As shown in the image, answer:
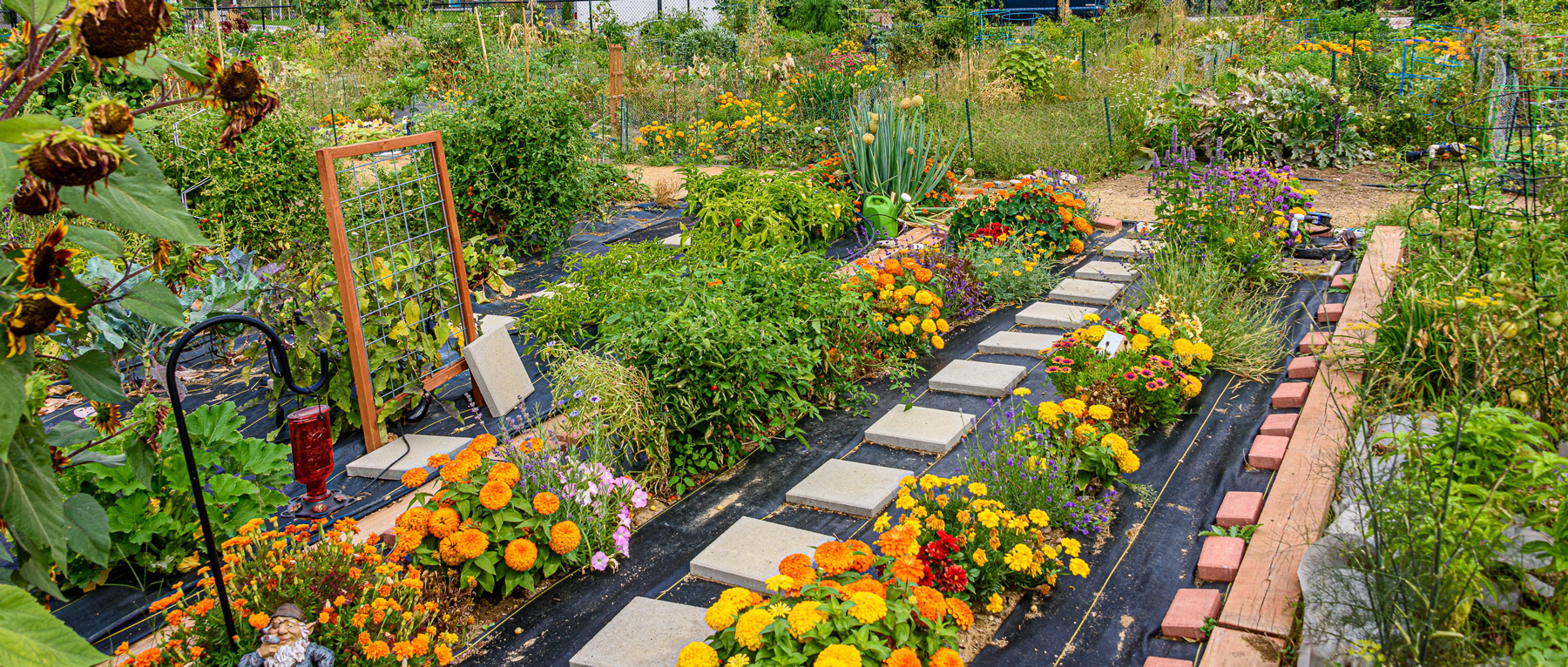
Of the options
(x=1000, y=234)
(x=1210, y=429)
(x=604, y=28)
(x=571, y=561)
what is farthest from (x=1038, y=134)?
(x=604, y=28)

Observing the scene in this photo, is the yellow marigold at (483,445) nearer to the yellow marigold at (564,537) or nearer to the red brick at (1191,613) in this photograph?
the yellow marigold at (564,537)

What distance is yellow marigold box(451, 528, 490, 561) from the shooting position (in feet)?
8.36

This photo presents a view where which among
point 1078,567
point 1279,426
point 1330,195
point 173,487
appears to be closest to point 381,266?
point 173,487

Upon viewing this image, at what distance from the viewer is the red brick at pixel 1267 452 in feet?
10.4

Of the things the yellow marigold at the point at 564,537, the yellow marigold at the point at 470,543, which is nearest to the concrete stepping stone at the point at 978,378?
the yellow marigold at the point at 564,537

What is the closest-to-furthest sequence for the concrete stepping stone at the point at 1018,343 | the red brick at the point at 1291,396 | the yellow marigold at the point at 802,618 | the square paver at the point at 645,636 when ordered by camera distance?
the yellow marigold at the point at 802,618, the square paver at the point at 645,636, the red brick at the point at 1291,396, the concrete stepping stone at the point at 1018,343

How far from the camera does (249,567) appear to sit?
238cm

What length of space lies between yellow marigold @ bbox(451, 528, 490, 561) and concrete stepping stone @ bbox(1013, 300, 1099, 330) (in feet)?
9.93

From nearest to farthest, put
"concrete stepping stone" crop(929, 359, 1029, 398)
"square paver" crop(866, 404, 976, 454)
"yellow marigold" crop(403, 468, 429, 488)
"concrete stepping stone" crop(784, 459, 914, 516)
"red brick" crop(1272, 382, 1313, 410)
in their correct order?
"yellow marigold" crop(403, 468, 429, 488) → "concrete stepping stone" crop(784, 459, 914, 516) → "square paver" crop(866, 404, 976, 454) → "red brick" crop(1272, 382, 1313, 410) → "concrete stepping stone" crop(929, 359, 1029, 398)

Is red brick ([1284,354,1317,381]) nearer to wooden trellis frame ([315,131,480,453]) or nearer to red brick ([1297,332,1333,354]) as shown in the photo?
red brick ([1297,332,1333,354])

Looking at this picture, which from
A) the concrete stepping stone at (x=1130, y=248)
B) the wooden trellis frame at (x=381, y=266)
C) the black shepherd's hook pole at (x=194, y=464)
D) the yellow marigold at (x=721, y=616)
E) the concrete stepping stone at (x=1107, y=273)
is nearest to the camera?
the black shepherd's hook pole at (x=194, y=464)

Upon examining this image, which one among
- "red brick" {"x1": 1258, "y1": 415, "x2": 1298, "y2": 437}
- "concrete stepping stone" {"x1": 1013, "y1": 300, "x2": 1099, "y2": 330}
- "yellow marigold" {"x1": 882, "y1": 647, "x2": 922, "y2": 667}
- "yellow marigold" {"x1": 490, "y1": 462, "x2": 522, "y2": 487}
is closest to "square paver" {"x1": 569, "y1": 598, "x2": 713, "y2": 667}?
"yellow marigold" {"x1": 490, "y1": 462, "x2": 522, "y2": 487}

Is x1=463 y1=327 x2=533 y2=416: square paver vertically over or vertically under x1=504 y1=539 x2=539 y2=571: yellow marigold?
over

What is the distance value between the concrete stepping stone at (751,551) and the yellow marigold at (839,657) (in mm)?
696
